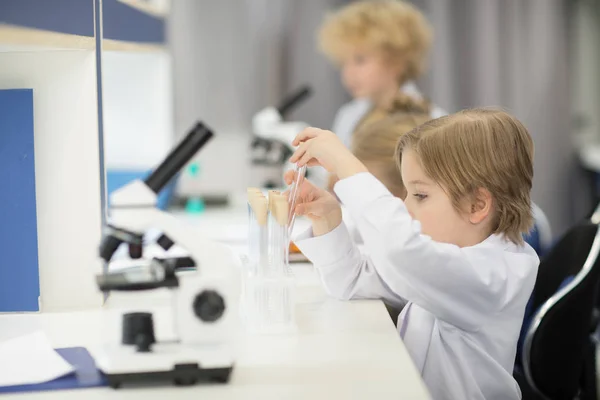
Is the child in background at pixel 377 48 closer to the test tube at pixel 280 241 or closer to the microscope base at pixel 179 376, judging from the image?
the test tube at pixel 280 241

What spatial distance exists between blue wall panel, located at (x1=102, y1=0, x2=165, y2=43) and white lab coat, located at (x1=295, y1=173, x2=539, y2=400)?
2.08 ft

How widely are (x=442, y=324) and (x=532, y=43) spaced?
8.67ft

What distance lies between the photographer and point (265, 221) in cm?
119

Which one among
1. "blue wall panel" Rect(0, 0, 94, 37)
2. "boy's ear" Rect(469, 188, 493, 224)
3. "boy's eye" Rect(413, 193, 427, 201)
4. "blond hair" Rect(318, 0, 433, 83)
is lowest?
"boy's ear" Rect(469, 188, 493, 224)

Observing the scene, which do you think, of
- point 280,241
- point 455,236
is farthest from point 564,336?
point 280,241

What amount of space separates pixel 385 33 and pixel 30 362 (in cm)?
224

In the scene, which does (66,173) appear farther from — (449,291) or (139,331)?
(449,291)

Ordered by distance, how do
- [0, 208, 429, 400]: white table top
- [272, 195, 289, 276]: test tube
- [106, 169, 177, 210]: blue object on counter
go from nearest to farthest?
[0, 208, 429, 400]: white table top → [272, 195, 289, 276]: test tube → [106, 169, 177, 210]: blue object on counter

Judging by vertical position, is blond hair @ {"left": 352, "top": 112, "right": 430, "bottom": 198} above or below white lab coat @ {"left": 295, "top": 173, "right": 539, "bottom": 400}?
above

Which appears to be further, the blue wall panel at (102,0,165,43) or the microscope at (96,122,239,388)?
the blue wall panel at (102,0,165,43)

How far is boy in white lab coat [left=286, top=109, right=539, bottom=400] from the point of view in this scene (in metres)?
1.12

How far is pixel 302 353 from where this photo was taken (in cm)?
107

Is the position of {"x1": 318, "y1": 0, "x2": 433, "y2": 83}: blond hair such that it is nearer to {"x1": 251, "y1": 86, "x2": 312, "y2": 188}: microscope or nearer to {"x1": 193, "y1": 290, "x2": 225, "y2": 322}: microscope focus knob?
{"x1": 251, "y1": 86, "x2": 312, "y2": 188}: microscope

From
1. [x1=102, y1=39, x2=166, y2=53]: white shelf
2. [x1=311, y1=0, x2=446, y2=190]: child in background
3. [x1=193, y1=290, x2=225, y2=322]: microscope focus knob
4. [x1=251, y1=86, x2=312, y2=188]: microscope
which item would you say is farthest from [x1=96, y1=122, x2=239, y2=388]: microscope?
[x1=311, y1=0, x2=446, y2=190]: child in background
